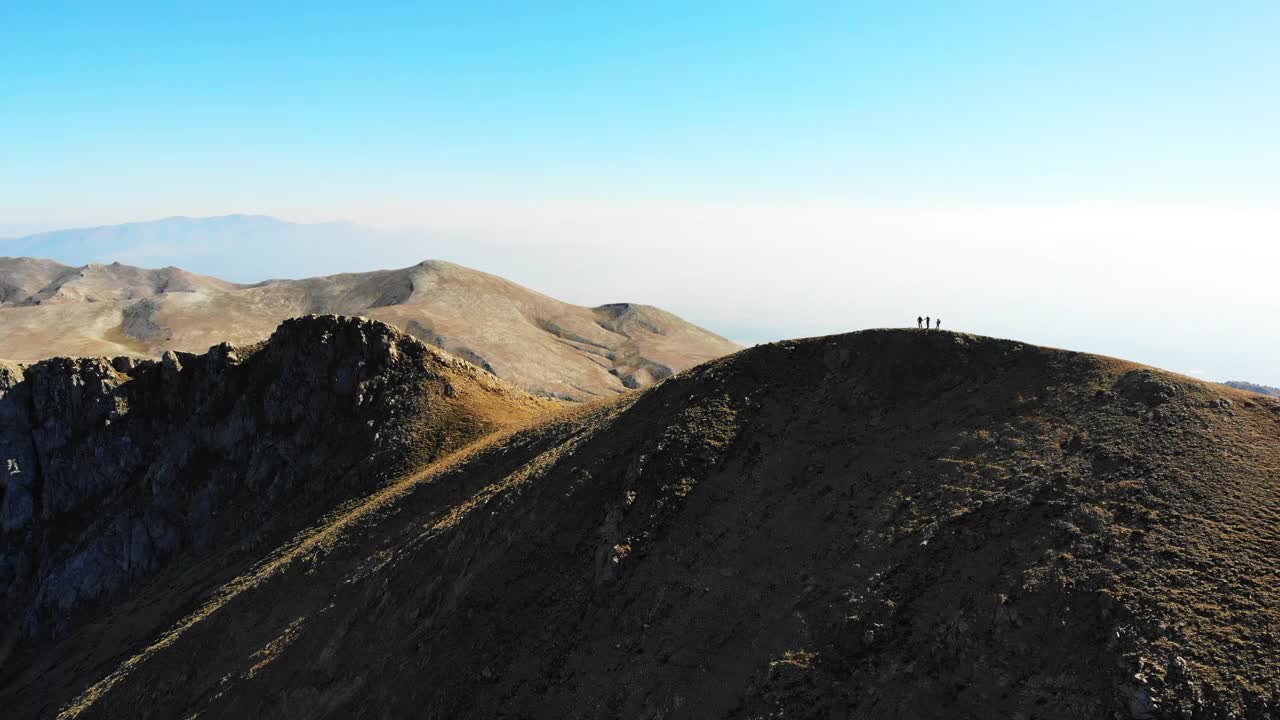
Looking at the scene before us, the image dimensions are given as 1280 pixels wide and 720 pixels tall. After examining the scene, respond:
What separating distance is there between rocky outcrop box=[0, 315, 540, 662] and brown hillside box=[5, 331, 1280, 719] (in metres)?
16.0

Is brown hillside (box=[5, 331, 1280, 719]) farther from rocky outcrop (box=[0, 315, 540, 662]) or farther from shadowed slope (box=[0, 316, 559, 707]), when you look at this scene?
rocky outcrop (box=[0, 315, 540, 662])

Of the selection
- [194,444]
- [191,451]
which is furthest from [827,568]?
[194,444]

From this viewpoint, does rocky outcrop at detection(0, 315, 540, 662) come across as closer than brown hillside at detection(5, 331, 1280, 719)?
No

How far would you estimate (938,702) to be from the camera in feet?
76.6

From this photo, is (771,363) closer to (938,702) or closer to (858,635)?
(858,635)

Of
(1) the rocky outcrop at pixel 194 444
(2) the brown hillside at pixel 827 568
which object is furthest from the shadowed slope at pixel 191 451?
(2) the brown hillside at pixel 827 568

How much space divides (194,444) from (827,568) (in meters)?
64.7

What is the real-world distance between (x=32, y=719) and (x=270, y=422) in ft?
89.4

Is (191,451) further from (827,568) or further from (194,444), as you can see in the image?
(827,568)

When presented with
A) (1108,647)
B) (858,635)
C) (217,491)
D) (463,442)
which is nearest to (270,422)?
(217,491)

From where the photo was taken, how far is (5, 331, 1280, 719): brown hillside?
23.3 meters

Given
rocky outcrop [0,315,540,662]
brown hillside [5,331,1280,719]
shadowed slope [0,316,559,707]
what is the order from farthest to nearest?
rocky outcrop [0,315,540,662] → shadowed slope [0,316,559,707] → brown hillside [5,331,1280,719]

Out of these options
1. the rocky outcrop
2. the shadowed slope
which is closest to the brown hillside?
the shadowed slope

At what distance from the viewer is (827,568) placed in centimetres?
2981
